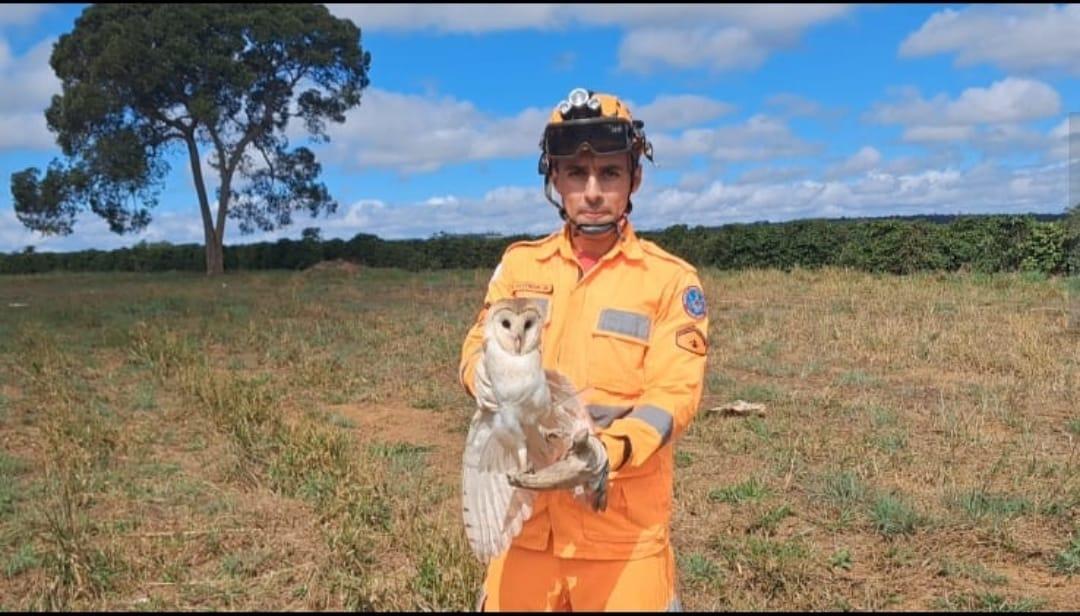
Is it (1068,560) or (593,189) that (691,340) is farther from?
(1068,560)

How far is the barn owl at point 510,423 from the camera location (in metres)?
2.01

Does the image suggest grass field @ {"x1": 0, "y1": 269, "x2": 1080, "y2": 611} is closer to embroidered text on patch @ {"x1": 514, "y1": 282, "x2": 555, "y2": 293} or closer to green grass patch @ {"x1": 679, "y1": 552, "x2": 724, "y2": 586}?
green grass patch @ {"x1": 679, "y1": 552, "x2": 724, "y2": 586}

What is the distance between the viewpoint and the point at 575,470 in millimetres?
2002

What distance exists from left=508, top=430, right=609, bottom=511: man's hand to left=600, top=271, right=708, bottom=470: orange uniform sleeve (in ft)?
0.26

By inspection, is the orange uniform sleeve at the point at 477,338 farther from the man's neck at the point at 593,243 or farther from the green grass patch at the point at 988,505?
the green grass patch at the point at 988,505

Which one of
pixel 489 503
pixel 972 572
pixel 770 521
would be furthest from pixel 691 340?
pixel 770 521

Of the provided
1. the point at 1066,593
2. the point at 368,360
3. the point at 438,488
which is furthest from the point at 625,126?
the point at 368,360

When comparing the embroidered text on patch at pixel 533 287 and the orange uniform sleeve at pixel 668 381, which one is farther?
the embroidered text on patch at pixel 533 287

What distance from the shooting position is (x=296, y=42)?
96.4 ft

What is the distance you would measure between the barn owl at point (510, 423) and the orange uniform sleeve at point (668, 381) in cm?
11

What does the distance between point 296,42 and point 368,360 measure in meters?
21.5

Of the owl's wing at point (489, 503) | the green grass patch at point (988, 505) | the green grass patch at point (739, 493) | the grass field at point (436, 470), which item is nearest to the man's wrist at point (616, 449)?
the owl's wing at point (489, 503)

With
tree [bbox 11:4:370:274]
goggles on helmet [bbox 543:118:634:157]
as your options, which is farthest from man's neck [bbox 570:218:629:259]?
tree [bbox 11:4:370:274]

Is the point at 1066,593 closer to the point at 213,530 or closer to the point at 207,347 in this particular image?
the point at 213,530
